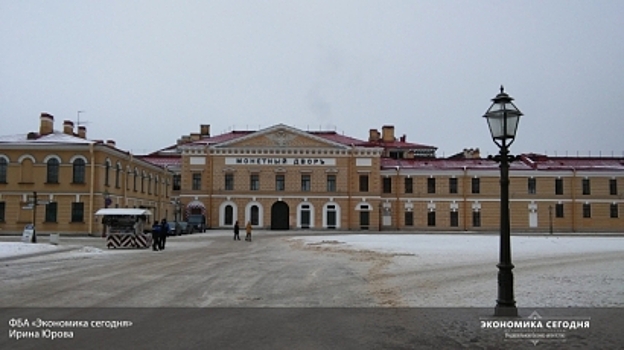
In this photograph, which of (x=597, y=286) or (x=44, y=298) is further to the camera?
(x=597, y=286)

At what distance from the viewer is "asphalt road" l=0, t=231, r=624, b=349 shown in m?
7.81

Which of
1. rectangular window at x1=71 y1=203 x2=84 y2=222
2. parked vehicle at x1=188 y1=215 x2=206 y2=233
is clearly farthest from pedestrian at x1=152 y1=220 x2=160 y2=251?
parked vehicle at x1=188 y1=215 x2=206 y2=233

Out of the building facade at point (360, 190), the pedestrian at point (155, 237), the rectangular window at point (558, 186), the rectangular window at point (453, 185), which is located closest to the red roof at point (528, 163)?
the building facade at point (360, 190)

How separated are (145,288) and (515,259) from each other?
1327 cm

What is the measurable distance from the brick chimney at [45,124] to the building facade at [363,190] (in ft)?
56.9

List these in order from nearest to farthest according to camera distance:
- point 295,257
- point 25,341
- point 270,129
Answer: point 25,341 → point 295,257 → point 270,129

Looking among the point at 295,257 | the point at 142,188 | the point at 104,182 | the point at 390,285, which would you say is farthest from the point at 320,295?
the point at 142,188

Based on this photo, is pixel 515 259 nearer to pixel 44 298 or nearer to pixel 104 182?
pixel 44 298

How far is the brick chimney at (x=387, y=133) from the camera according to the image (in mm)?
78306

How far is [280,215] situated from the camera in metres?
61.3

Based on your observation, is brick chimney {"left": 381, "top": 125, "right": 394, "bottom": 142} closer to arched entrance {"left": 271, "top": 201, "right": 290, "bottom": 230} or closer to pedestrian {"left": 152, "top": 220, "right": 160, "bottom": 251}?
arched entrance {"left": 271, "top": 201, "right": 290, "bottom": 230}

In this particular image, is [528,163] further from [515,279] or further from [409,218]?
[515,279]

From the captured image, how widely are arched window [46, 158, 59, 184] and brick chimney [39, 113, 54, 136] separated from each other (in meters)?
4.09

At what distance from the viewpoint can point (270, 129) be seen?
6084cm
